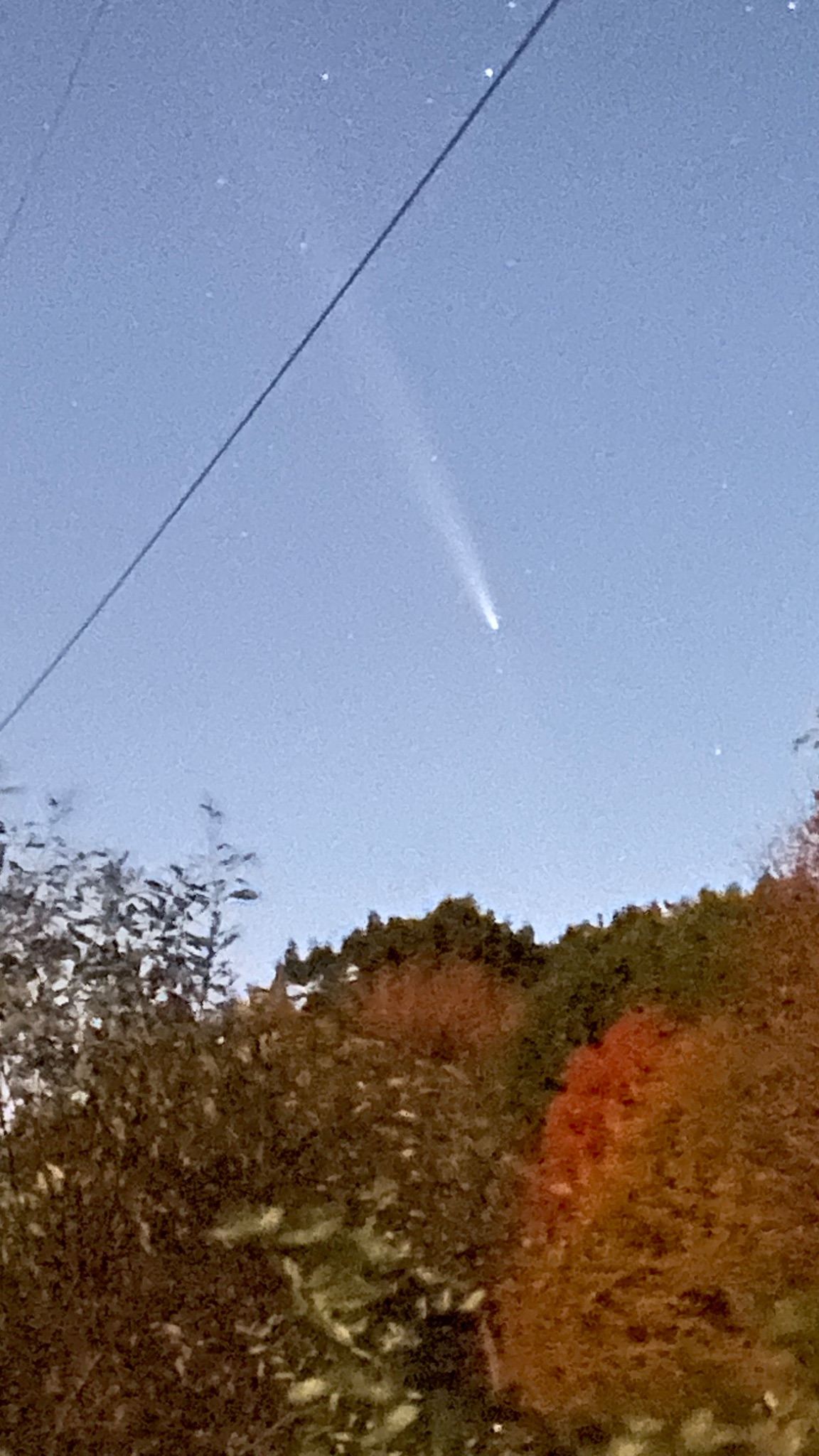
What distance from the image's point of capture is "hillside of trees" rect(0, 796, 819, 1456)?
5918mm

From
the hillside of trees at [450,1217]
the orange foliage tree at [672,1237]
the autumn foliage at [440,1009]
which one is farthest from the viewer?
the autumn foliage at [440,1009]

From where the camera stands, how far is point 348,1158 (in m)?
6.56

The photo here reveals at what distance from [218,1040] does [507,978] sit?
6572 millimetres

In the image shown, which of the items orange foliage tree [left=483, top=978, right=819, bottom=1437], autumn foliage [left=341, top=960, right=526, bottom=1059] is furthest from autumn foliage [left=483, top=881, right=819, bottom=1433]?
autumn foliage [left=341, top=960, right=526, bottom=1059]

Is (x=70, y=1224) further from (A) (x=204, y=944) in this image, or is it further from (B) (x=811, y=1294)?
(A) (x=204, y=944)

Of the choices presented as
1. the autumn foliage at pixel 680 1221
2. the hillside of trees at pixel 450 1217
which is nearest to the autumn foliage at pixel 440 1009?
the hillside of trees at pixel 450 1217

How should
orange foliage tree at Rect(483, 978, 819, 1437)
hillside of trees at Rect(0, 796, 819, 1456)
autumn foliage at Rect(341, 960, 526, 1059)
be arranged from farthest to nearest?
autumn foliage at Rect(341, 960, 526, 1059) → orange foliage tree at Rect(483, 978, 819, 1437) → hillside of trees at Rect(0, 796, 819, 1456)

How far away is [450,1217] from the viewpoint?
277 inches

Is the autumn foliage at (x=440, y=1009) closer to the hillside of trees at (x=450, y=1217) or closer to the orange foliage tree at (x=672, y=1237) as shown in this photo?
the hillside of trees at (x=450, y=1217)

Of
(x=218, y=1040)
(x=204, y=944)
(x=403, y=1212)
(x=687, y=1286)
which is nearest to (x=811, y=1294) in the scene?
(x=687, y=1286)

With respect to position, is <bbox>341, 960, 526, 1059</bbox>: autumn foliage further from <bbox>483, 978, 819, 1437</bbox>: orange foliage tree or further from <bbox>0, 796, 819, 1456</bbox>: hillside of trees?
<bbox>483, 978, 819, 1437</bbox>: orange foliage tree

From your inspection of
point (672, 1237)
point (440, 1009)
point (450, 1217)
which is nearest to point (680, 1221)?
point (672, 1237)

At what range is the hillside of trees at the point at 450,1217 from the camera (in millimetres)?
5918

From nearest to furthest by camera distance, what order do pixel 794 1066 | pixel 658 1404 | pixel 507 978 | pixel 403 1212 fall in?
pixel 403 1212 < pixel 658 1404 < pixel 794 1066 < pixel 507 978
